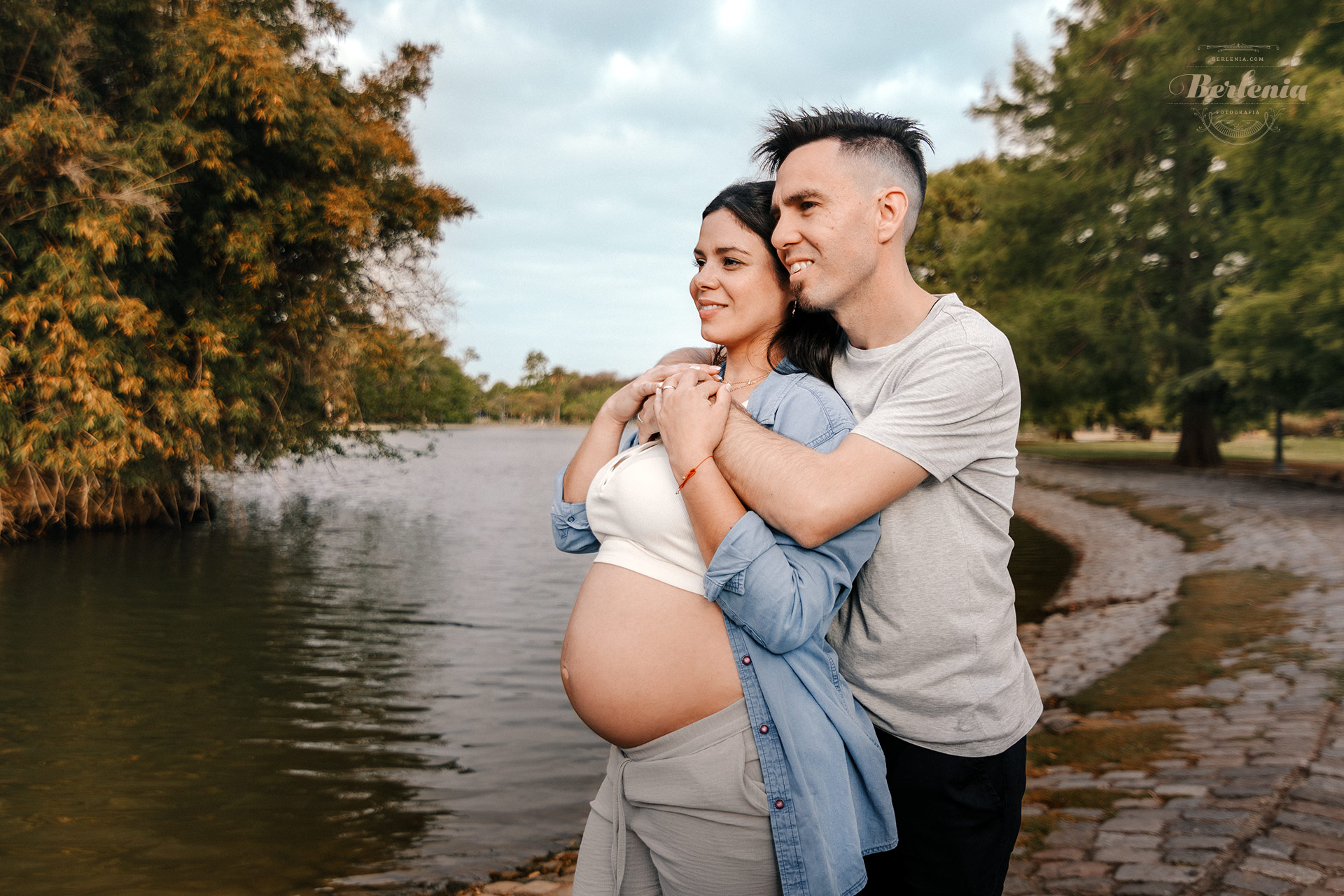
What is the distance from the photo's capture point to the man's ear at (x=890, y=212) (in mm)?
2074

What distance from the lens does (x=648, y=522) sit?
76.2 inches

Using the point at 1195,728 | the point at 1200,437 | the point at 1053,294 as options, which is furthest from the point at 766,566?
the point at 1200,437

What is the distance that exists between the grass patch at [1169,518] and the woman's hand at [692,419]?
1472 cm

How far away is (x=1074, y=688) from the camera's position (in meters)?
7.43

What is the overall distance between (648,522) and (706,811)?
61cm

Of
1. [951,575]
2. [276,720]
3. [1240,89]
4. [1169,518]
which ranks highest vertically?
[1240,89]

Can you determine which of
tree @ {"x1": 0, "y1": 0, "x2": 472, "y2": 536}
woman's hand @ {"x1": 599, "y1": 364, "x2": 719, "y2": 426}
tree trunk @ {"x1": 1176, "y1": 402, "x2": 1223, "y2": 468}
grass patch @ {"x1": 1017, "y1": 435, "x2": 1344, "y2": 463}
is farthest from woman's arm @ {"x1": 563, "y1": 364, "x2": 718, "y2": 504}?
grass patch @ {"x1": 1017, "y1": 435, "x2": 1344, "y2": 463}

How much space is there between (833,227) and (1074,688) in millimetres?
6678

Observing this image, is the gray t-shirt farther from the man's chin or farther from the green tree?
the green tree

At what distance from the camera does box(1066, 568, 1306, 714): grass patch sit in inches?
275

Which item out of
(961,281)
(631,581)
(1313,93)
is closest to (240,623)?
(631,581)

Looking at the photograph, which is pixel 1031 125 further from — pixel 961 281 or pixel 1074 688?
pixel 1074 688

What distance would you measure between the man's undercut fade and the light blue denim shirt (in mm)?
652

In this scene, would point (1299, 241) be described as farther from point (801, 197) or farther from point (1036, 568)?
point (801, 197)
